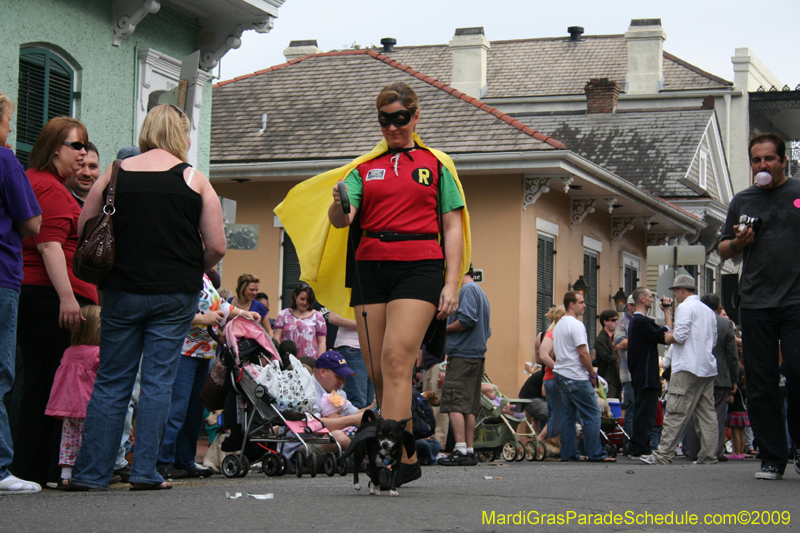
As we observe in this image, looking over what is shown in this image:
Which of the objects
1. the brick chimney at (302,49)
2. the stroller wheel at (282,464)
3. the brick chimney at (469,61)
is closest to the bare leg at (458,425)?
the stroller wheel at (282,464)

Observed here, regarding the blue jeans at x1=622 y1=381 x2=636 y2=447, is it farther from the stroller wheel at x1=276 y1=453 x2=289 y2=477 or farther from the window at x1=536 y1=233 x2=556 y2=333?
the stroller wheel at x1=276 y1=453 x2=289 y2=477

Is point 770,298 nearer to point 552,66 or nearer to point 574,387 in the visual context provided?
point 574,387

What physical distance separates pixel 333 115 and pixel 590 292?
22.1 feet

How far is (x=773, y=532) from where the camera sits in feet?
15.4

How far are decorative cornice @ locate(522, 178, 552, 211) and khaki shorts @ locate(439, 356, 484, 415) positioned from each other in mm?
7632

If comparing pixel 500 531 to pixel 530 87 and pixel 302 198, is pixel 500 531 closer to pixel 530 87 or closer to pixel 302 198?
pixel 302 198

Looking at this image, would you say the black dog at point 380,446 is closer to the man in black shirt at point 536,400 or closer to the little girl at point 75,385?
the little girl at point 75,385

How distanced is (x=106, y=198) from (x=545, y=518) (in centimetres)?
289

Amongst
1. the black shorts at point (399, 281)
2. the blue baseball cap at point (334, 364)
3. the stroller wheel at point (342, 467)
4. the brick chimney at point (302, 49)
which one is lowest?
the stroller wheel at point (342, 467)

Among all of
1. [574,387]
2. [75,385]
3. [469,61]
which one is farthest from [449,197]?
[469,61]

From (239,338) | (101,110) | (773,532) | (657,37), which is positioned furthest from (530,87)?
(773,532)

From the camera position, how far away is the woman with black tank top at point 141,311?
229 inches

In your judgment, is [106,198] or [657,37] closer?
[106,198]

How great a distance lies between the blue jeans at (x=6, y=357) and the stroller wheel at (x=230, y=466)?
2.65 metres
